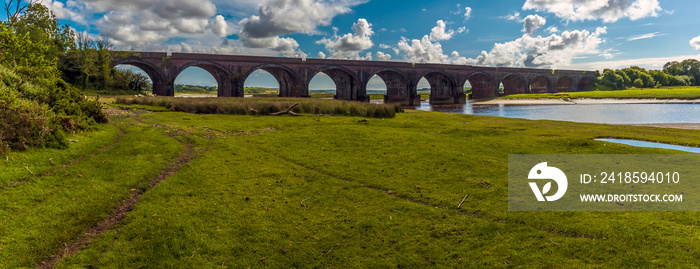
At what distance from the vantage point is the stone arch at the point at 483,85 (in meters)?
99.9

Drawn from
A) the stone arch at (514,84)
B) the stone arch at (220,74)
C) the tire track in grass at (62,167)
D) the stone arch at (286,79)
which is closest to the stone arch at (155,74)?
the stone arch at (220,74)

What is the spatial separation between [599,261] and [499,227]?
5.41 ft

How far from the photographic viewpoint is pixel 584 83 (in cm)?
12125

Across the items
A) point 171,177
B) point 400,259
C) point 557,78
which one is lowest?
point 400,259

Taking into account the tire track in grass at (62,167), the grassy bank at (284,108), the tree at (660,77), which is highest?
the tree at (660,77)

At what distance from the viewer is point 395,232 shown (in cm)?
685

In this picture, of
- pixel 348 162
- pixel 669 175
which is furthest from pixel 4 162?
pixel 669 175

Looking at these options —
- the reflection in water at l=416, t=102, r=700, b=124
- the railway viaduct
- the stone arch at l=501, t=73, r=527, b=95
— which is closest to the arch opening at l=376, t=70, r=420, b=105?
the railway viaduct

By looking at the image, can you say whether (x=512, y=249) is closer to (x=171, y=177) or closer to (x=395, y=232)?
(x=395, y=232)

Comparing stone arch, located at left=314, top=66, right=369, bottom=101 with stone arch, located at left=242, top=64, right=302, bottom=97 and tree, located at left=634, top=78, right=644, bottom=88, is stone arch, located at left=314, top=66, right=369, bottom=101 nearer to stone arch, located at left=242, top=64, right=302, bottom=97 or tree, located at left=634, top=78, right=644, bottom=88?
stone arch, located at left=242, top=64, right=302, bottom=97

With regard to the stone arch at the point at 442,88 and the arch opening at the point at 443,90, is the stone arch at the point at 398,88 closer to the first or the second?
the stone arch at the point at 442,88

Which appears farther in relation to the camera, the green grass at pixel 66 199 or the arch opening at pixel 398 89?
the arch opening at pixel 398 89

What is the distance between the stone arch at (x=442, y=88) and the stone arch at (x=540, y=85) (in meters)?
37.1

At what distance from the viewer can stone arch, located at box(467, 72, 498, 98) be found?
99.9 m
